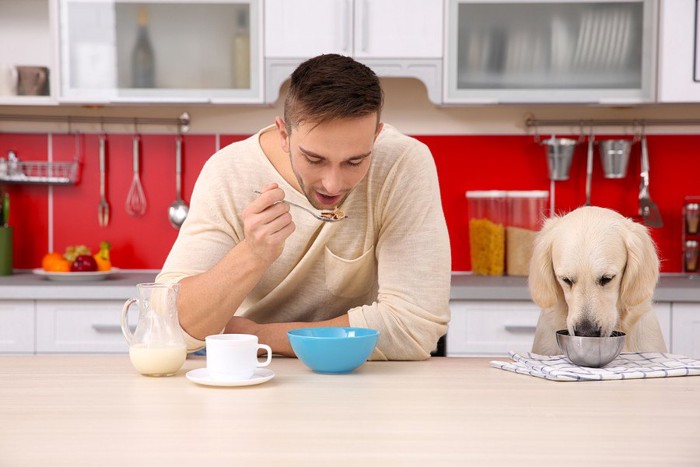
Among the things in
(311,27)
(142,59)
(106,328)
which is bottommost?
(106,328)

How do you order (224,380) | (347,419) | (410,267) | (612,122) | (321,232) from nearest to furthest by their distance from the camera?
(347,419) → (224,380) → (410,267) → (321,232) → (612,122)

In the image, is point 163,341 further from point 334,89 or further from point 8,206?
point 8,206

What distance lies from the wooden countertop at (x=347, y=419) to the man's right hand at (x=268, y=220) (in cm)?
26

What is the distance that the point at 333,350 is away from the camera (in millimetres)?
1335

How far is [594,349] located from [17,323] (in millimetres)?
2112

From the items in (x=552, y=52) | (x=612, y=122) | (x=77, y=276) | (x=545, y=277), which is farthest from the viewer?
(x=612, y=122)

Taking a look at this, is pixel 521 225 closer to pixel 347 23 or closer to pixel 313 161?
pixel 347 23

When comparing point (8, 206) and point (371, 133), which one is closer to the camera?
point (371, 133)

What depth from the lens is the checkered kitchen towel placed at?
135cm

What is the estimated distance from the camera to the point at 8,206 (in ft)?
10.6

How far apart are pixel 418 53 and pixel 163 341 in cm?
197

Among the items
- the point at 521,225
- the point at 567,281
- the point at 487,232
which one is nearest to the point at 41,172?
the point at 487,232

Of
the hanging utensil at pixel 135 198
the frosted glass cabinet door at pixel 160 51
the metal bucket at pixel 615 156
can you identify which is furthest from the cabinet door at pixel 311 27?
the metal bucket at pixel 615 156

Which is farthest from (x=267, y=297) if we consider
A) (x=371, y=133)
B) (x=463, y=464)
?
(x=463, y=464)
